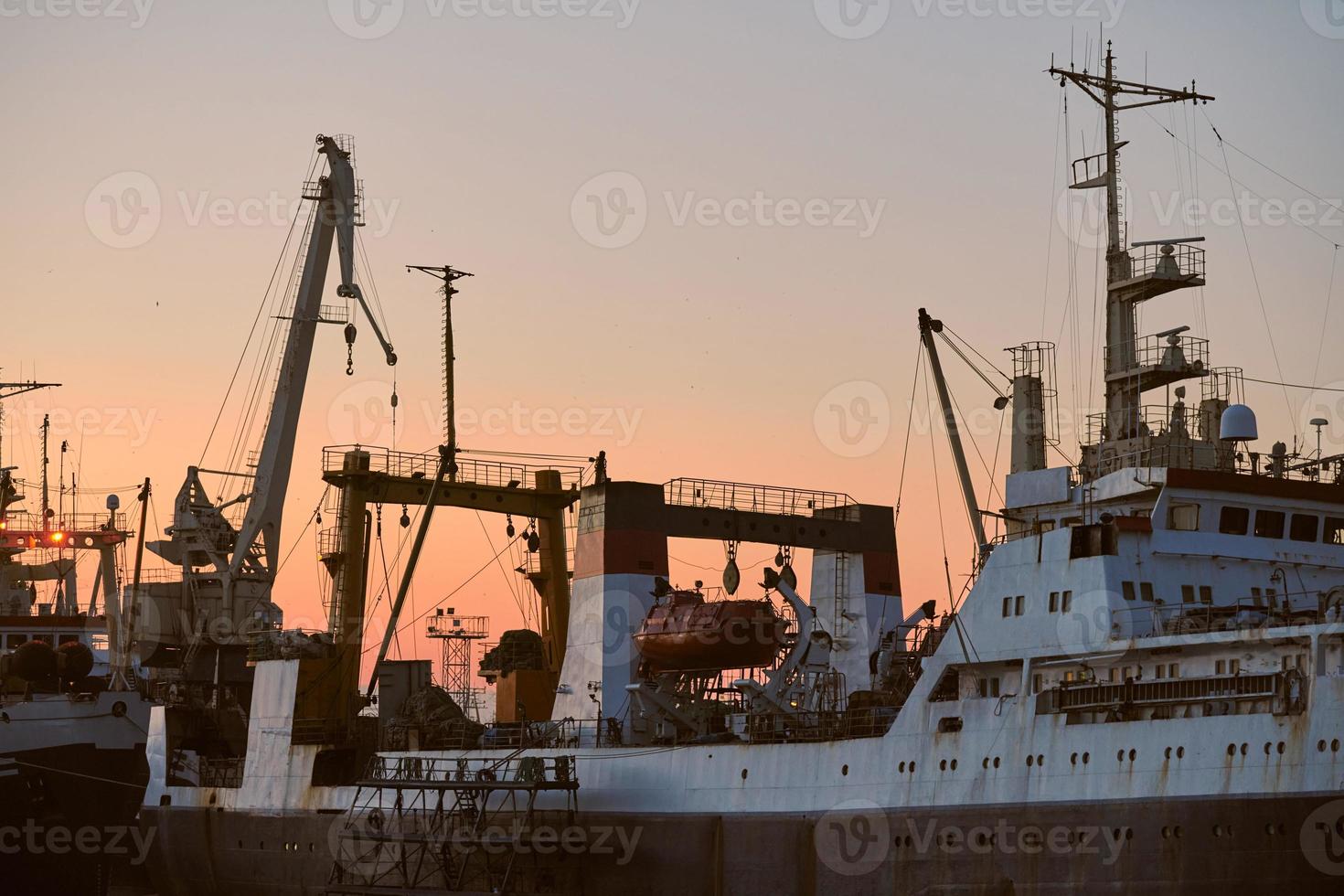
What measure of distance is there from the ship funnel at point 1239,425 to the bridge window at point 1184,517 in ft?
7.32

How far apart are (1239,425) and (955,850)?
35.0ft

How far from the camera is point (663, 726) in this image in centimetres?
4134

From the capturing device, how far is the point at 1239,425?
1384 inches

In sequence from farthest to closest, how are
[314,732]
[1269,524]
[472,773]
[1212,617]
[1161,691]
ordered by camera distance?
[314,732] → [472,773] → [1269,524] → [1212,617] → [1161,691]

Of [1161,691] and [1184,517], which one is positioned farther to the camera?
[1184,517]

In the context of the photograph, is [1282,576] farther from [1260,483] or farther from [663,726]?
[663,726]

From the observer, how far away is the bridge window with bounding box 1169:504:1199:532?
33906 millimetres

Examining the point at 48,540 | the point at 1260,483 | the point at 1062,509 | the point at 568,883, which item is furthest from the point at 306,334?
the point at 1260,483

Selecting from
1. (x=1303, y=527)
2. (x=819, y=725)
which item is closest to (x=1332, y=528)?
(x=1303, y=527)

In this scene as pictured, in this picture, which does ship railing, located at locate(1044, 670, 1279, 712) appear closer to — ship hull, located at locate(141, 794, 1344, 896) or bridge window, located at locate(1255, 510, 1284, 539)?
ship hull, located at locate(141, 794, 1344, 896)

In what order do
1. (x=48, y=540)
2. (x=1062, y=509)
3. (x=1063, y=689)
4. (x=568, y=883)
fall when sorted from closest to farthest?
(x=1063, y=689), (x=1062, y=509), (x=568, y=883), (x=48, y=540)

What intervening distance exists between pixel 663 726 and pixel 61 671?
1048 inches

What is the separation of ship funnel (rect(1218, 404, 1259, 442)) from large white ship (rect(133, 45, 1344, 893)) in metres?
0.08

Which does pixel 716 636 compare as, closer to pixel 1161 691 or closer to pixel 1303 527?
pixel 1161 691
